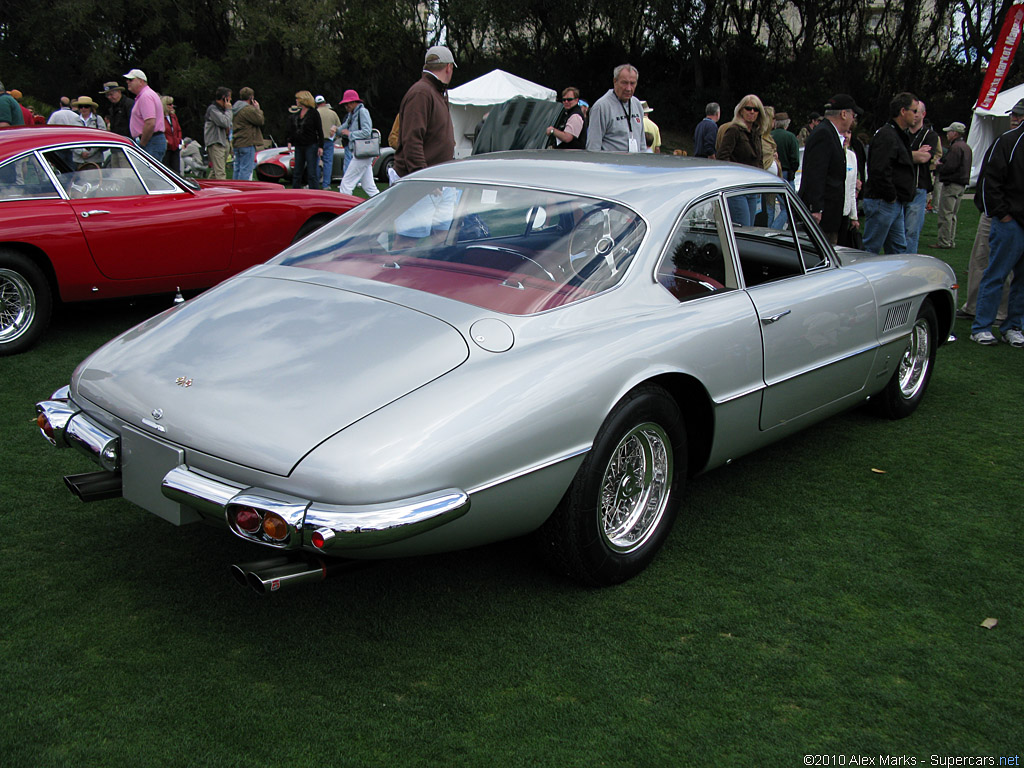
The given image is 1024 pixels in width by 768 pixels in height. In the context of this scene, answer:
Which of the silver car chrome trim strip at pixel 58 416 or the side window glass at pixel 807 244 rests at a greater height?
the side window glass at pixel 807 244

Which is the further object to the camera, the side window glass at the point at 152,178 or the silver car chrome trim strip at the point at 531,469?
the side window glass at the point at 152,178

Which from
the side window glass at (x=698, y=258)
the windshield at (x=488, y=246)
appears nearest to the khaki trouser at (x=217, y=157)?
the windshield at (x=488, y=246)

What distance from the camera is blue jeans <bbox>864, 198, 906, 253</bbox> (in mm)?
7332

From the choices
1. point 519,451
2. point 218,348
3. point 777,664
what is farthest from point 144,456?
point 777,664

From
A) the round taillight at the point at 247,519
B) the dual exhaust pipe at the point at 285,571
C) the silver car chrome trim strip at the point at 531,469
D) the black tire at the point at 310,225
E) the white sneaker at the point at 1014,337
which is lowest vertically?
the white sneaker at the point at 1014,337

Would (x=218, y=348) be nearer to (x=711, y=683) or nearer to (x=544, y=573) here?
(x=544, y=573)

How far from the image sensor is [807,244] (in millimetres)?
4289

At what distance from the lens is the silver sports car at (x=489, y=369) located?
2418 mm

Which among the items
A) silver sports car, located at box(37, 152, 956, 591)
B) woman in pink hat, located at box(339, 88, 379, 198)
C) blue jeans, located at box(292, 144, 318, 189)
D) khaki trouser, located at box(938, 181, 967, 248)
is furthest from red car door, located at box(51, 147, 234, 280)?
khaki trouser, located at box(938, 181, 967, 248)

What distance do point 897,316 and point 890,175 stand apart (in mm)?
3145

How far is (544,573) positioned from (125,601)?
1.44m

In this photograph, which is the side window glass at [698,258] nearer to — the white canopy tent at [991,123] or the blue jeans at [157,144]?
the blue jeans at [157,144]

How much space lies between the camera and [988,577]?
3.36 meters

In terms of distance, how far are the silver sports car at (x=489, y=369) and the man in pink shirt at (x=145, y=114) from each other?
734 cm
